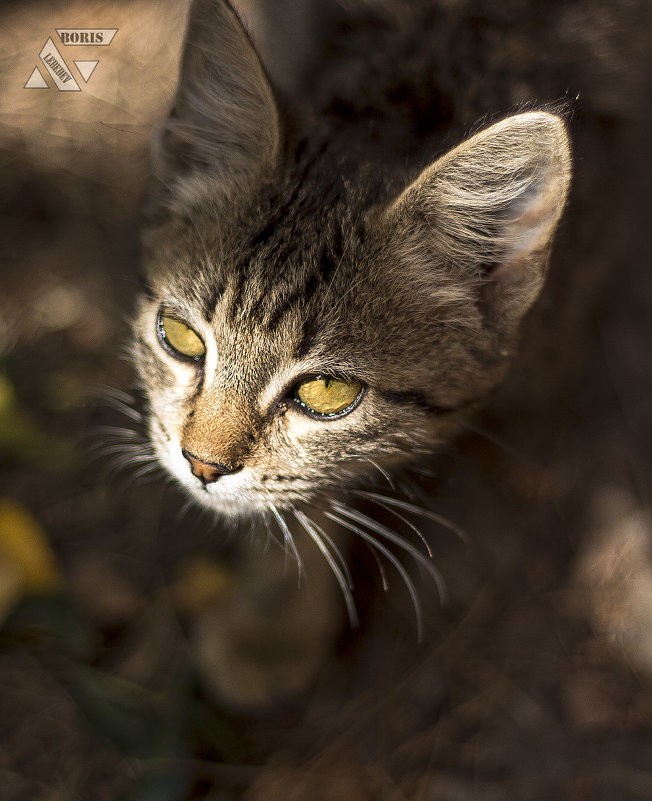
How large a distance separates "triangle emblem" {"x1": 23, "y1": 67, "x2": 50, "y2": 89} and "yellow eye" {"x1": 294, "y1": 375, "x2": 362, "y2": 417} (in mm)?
1272

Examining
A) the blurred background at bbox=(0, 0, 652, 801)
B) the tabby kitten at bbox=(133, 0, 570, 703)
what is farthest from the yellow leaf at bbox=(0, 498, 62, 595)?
the tabby kitten at bbox=(133, 0, 570, 703)

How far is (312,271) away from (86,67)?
104 centimetres

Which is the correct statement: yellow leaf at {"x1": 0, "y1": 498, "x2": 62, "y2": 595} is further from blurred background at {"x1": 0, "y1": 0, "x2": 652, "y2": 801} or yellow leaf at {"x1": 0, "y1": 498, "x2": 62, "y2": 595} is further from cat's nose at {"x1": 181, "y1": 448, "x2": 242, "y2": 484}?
cat's nose at {"x1": 181, "y1": 448, "x2": 242, "y2": 484}

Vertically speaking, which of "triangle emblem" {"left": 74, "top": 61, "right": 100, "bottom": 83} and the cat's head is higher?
"triangle emblem" {"left": 74, "top": 61, "right": 100, "bottom": 83}

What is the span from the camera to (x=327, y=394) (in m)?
1.19

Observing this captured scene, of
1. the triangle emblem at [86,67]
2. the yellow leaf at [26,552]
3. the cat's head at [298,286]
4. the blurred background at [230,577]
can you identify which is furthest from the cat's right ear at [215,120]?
the yellow leaf at [26,552]

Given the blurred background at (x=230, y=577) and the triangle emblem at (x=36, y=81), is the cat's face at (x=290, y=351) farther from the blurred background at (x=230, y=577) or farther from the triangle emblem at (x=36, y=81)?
the triangle emblem at (x=36, y=81)

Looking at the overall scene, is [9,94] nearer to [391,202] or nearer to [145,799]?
[391,202]

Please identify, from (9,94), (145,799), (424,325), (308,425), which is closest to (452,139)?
(424,325)

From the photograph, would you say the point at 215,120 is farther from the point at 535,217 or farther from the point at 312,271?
the point at 535,217

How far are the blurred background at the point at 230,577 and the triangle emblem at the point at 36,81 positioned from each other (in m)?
0.02

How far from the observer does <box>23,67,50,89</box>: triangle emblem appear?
1.73 metres

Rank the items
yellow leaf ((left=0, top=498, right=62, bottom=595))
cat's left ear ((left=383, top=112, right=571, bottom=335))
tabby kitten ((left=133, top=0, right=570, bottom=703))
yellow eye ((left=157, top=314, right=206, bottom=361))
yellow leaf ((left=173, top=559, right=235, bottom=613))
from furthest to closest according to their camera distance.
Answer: yellow leaf ((left=173, top=559, right=235, bottom=613))
yellow leaf ((left=0, top=498, right=62, bottom=595))
yellow eye ((left=157, top=314, right=206, bottom=361))
tabby kitten ((left=133, top=0, right=570, bottom=703))
cat's left ear ((left=383, top=112, right=571, bottom=335))

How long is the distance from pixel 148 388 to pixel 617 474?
145cm
